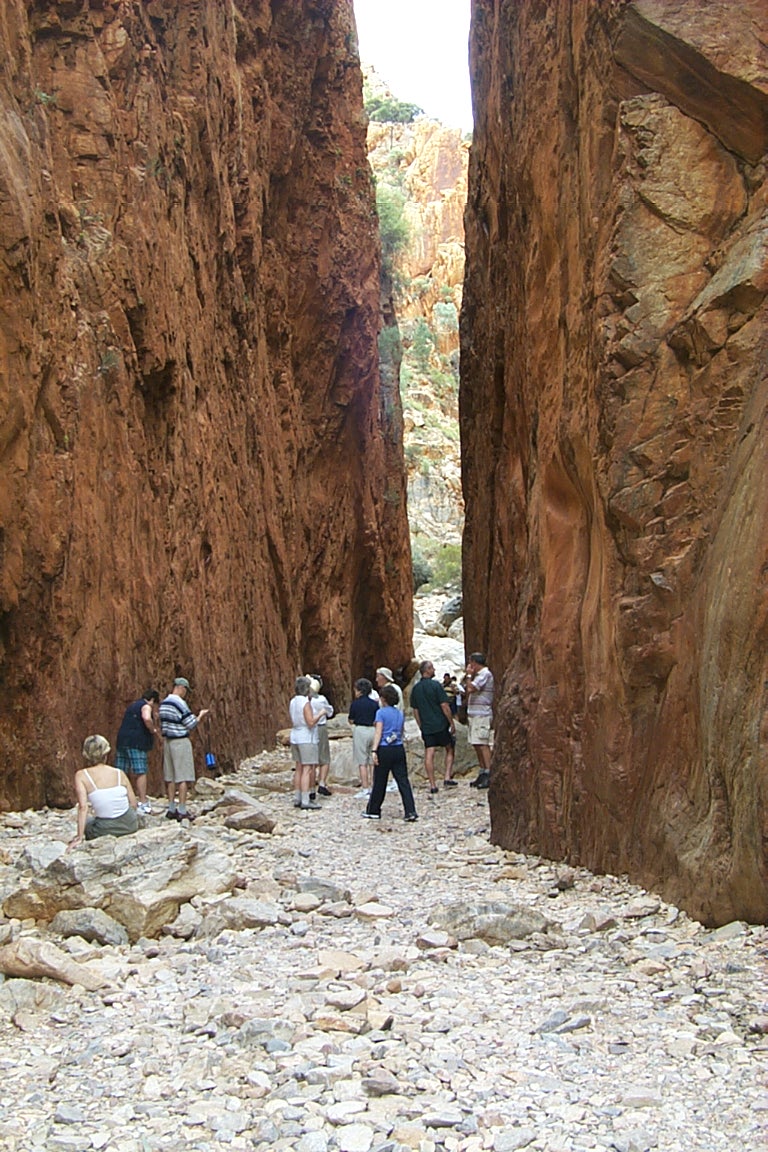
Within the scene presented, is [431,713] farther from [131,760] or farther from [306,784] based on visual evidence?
[131,760]

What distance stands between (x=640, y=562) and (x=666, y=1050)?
4.02 metres

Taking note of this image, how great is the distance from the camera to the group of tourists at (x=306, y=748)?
9.13 meters

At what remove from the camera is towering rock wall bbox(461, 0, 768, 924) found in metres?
6.97

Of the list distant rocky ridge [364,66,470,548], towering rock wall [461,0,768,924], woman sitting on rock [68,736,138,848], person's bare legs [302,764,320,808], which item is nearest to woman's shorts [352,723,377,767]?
person's bare legs [302,764,320,808]

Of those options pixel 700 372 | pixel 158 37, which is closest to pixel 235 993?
pixel 700 372

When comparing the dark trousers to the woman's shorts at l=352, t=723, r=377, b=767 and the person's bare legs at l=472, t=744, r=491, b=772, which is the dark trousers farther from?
the person's bare legs at l=472, t=744, r=491, b=772

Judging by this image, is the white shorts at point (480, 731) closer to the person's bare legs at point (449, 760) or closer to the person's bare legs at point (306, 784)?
the person's bare legs at point (449, 760)

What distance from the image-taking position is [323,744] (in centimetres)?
1451

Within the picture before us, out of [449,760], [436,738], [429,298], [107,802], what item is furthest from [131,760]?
[429,298]

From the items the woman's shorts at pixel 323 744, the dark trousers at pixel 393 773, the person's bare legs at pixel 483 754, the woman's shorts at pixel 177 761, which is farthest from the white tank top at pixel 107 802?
the person's bare legs at pixel 483 754

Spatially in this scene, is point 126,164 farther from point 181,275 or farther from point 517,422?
point 517,422

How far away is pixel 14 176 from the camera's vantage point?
12.1 meters

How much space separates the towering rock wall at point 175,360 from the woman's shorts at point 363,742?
272 centimetres

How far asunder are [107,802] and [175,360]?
8865 mm
